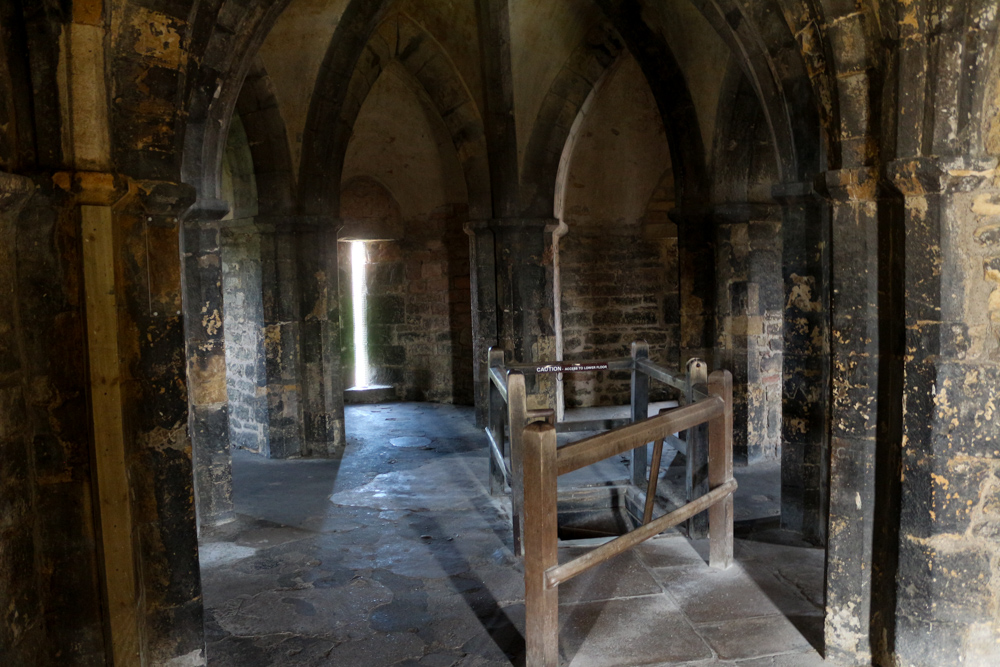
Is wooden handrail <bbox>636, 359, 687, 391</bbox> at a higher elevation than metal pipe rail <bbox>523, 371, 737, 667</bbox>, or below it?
higher

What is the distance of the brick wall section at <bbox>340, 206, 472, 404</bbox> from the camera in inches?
375

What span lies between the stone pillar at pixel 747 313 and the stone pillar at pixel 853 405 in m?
3.45

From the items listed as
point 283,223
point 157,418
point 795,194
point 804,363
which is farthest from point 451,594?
point 283,223

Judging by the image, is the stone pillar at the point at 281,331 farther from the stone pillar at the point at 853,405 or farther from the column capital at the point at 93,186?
the stone pillar at the point at 853,405

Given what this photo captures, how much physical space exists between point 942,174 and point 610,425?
286 cm

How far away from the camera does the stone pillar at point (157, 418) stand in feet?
8.71

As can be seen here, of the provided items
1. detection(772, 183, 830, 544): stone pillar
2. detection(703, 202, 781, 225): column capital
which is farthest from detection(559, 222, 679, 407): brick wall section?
detection(772, 183, 830, 544): stone pillar

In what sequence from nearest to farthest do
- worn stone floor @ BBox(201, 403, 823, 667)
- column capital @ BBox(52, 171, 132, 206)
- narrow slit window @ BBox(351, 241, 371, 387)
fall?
column capital @ BBox(52, 171, 132, 206), worn stone floor @ BBox(201, 403, 823, 667), narrow slit window @ BBox(351, 241, 371, 387)

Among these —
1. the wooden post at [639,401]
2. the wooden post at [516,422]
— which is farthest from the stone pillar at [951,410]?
the wooden post at [639,401]

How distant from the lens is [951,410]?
2.56m

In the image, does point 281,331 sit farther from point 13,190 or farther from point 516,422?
point 13,190

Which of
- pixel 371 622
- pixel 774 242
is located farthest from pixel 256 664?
pixel 774 242

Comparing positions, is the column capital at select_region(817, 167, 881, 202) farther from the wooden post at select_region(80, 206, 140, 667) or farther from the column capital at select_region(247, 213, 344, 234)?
the column capital at select_region(247, 213, 344, 234)

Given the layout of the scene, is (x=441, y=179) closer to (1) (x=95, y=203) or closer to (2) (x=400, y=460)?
(2) (x=400, y=460)
